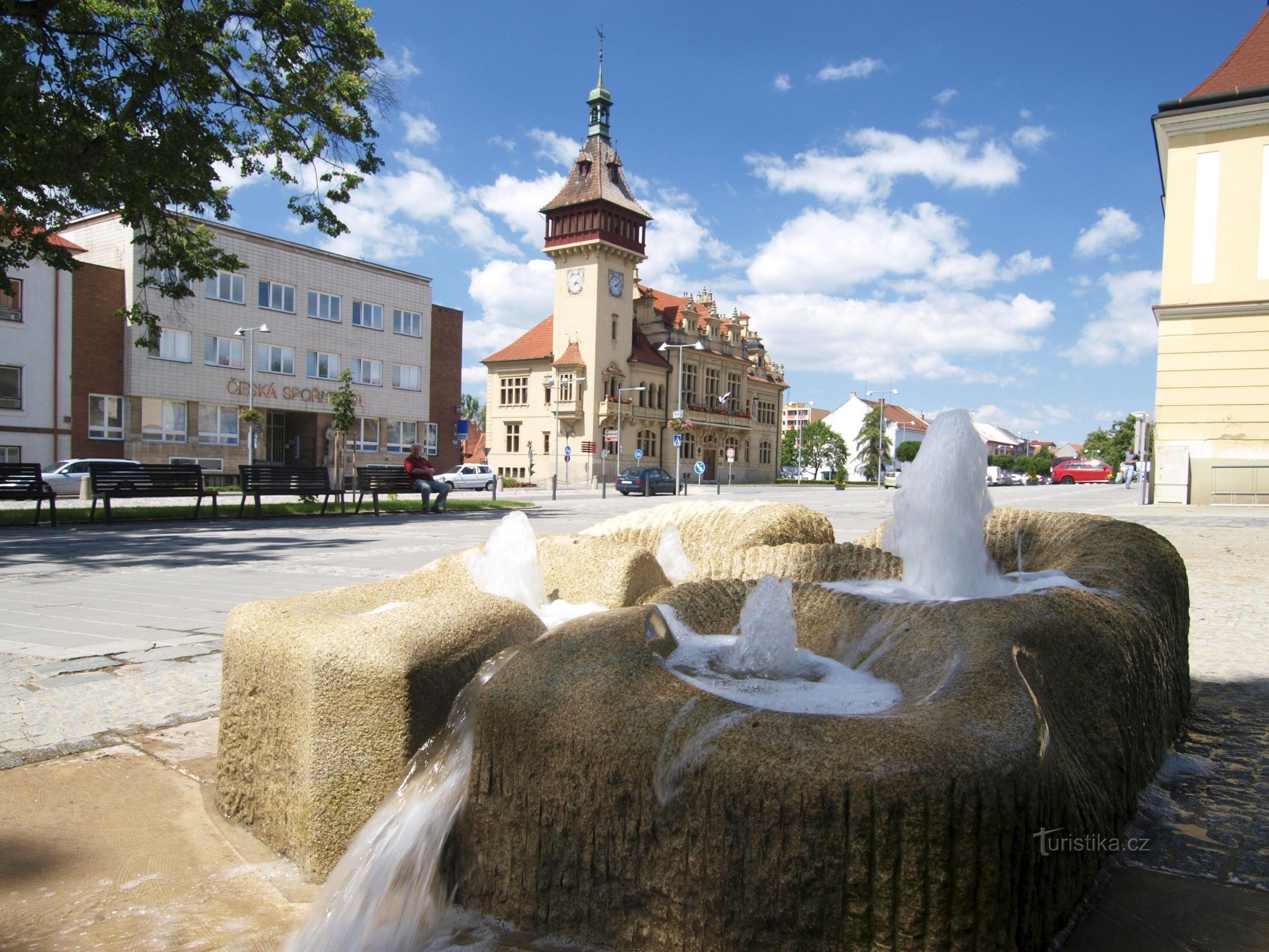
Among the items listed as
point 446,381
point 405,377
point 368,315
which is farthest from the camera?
point 446,381

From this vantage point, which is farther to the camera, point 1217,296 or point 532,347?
point 532,347

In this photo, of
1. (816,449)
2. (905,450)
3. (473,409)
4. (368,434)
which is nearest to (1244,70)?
(368,434)

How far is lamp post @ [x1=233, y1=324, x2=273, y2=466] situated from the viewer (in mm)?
38500

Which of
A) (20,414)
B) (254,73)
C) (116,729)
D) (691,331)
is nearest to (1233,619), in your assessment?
(116,729)

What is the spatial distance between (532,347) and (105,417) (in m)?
32.3

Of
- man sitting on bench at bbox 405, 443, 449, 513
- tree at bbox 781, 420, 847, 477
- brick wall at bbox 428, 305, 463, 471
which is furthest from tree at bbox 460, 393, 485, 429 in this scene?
man sitting on bench at bbox 405, 443, 449, 513

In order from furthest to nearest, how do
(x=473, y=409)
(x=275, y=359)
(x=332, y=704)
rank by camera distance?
(x=473, y=409) < (x=275, y=359) < (x=332, y=704)

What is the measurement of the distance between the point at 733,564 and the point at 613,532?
3.44ft

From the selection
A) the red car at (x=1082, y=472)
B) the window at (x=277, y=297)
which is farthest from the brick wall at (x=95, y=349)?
the red car at (x=1082, y=472)

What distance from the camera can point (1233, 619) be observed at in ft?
20.5

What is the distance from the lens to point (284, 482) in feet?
56.4

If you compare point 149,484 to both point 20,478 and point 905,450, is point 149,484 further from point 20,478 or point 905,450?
point 905,450

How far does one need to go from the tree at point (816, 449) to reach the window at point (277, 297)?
223ft

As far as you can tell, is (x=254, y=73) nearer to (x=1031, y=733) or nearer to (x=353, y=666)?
(x=353, y=666)
